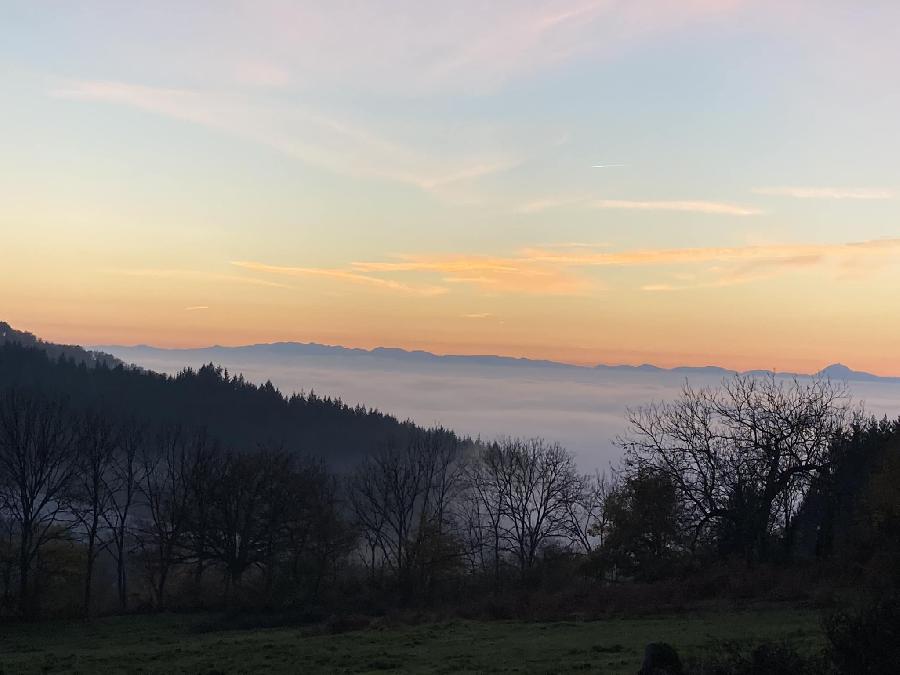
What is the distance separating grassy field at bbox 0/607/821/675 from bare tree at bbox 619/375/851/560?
17.3 metres

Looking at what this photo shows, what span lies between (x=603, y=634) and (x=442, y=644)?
5.47 meters

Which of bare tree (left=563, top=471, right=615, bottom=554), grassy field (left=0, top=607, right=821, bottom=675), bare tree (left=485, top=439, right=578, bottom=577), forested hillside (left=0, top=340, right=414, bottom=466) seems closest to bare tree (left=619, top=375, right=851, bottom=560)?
bare tree (left=563, top=471, right=615, bottom=554)

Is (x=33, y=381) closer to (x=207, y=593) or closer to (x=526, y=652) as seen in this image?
(x=207, y=593)

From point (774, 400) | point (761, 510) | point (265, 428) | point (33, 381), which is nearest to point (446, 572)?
point (761, 510)

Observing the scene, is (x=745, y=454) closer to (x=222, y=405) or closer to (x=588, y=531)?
(x=588, y=531)

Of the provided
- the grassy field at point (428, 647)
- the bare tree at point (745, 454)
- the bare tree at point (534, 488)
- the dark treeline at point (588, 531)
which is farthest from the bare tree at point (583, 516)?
the grassy field at point (428, 647)

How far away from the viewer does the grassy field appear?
1961 centimetres

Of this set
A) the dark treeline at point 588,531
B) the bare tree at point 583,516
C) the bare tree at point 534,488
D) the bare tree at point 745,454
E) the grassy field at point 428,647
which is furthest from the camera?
the bare tree at point 534,488

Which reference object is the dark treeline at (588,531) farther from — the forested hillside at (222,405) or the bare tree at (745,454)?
the forested hillside at (222,405)

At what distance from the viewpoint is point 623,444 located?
47.8 meters

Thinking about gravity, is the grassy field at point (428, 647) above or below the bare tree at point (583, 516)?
above

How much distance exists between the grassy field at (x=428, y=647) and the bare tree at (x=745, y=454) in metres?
17.3

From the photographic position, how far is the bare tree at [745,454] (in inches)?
1656

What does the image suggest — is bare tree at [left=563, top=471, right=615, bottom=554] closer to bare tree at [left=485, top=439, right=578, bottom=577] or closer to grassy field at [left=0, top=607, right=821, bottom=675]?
bare tree at [left=485, top=439, right=578, bottom=577]
